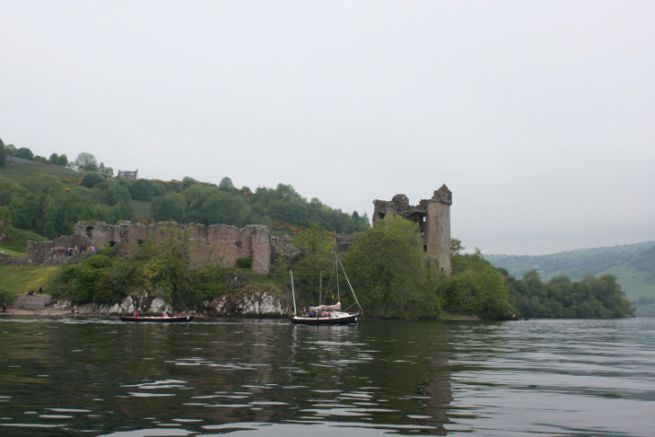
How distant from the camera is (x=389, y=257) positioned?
281 ft

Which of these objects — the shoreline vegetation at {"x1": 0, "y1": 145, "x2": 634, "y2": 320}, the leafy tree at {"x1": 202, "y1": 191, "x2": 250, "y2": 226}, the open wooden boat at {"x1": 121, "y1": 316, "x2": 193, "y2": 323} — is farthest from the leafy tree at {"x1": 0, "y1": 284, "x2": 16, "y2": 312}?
the leafy tree at {"x1": 202, "y1": 191, "x2": 250, "y2": 226}

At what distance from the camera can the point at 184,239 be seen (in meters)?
82.7

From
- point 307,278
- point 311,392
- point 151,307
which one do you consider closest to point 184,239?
point 151,307

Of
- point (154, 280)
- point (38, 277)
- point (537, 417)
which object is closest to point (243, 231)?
point (154, 280)

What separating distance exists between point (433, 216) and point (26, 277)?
56444 mm

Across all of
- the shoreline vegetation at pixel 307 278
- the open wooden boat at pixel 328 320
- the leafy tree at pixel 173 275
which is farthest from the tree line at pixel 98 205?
the open wooden boat at pixel 328 320

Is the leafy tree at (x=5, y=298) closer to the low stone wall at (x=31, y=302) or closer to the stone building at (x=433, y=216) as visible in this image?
the low stone wall at (x=31, y=302)

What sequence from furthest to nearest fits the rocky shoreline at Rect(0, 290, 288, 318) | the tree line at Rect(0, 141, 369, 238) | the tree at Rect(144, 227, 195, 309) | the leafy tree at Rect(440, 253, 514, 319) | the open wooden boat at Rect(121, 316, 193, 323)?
the tree line at Rect(0, 141, 369, 238) < the leafy tree at Rect(440, 253, 514, 319) < the tree at Rect(144, 227, 195, 309) < the rocky shoreline at Rect(0, 290, 288, 318) < the open wooden boat at Rect(121, 316, 193, 323)

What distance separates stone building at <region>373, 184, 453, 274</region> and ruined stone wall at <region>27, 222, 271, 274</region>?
2432cm

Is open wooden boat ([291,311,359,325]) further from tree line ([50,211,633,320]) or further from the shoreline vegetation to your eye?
tree line ([50,211,633,320])

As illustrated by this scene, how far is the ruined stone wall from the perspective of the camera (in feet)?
276

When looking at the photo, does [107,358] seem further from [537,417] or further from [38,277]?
[38,277]

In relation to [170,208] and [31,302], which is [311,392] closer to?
[31,302]

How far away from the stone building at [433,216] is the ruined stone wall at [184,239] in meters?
24.3
